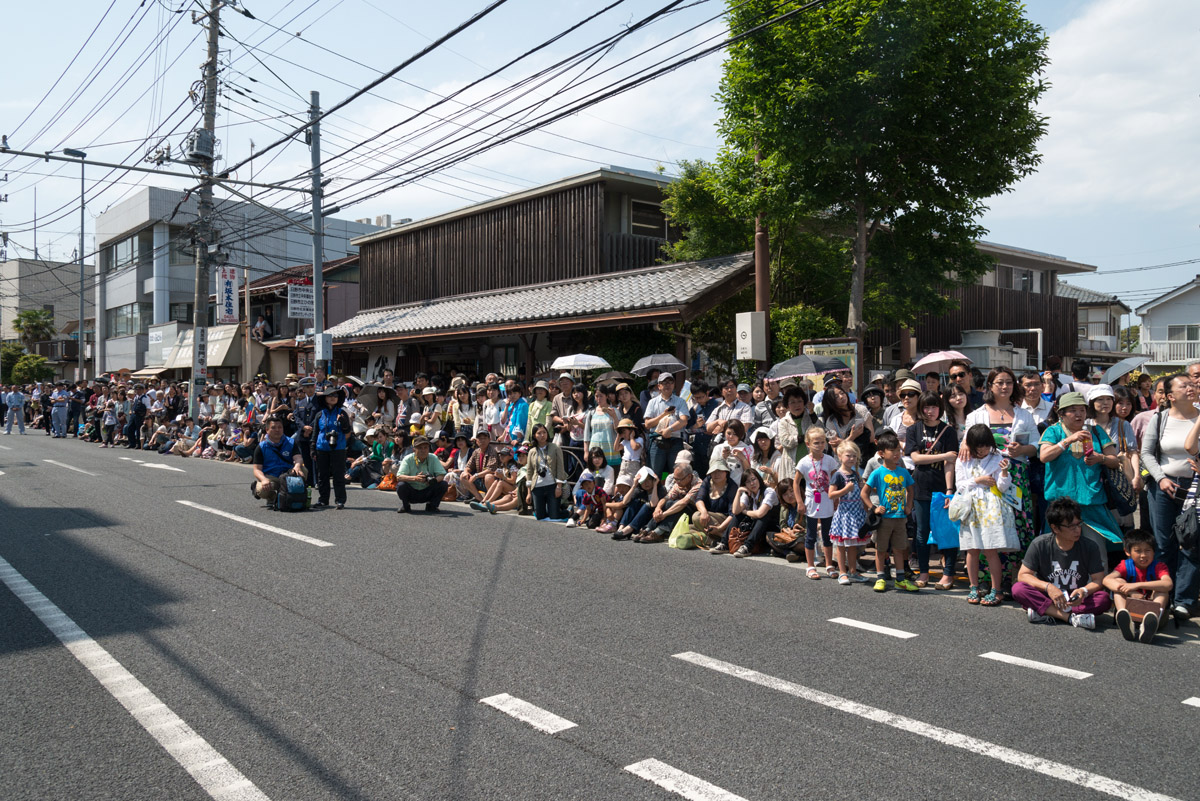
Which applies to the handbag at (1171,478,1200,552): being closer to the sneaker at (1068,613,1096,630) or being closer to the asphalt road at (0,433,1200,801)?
the asphalt road at (0,433,1200,801)

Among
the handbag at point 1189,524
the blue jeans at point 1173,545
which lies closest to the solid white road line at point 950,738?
the blue jeans at point 1173,545

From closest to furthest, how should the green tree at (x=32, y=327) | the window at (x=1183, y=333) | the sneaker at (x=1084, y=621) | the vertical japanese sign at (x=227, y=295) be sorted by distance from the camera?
the sneaker at (x=1084, y=621) → the vertical japanese sign at (x=227, y=295) → the window at (x=1183, y=333) → the green tree at (x=32, y=327)

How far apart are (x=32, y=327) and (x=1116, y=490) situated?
234 ft

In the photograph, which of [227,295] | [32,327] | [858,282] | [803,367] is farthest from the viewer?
[32,327]

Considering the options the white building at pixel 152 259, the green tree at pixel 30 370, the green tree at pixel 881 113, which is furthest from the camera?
the green tree at pixel 30 370

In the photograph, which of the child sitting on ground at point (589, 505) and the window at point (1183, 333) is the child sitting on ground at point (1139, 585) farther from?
the window at point (1183, 333)

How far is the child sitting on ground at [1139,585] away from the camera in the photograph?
20.0ft

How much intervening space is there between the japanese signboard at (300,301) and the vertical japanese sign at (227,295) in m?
11.0

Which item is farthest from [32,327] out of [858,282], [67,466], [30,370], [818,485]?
[818,485]

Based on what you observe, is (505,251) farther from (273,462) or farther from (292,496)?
(292,496)

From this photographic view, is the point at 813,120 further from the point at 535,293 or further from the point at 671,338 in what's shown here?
the point at 535,293

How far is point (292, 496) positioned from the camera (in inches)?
483

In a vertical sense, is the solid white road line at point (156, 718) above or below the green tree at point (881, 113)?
below

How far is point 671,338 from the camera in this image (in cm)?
1839
